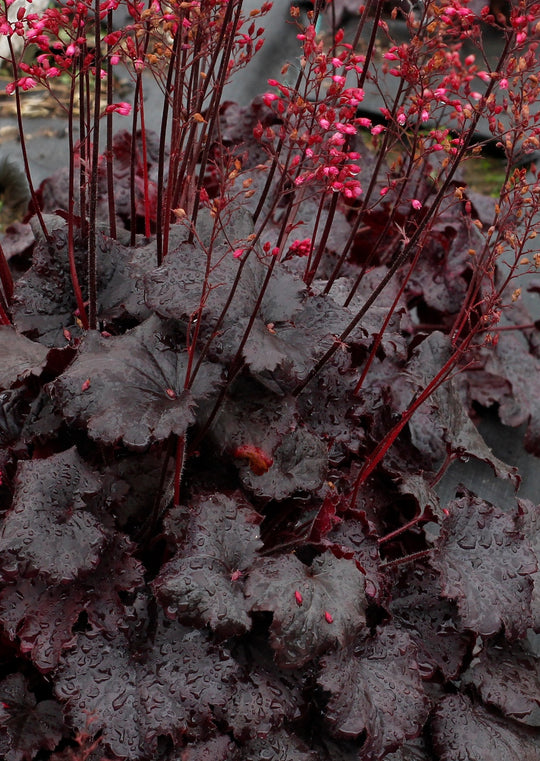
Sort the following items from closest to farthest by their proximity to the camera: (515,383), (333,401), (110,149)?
(110,149) < (333,401) < (515,383)

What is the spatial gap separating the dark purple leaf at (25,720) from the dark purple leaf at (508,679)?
977mm

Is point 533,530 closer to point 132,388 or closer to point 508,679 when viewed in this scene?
point 508,679

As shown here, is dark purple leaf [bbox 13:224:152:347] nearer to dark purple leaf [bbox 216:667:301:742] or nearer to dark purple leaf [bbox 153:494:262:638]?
dark purple leaf [bbox 153:494:262:638]

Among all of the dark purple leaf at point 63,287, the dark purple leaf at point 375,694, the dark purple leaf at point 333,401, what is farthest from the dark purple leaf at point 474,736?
the dark purple leaf at point 63,287

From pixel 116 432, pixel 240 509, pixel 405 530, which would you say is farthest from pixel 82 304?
pixel 405 530

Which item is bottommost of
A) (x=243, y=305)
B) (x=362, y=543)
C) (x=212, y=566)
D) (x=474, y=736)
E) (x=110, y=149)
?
(x=474, y=736)

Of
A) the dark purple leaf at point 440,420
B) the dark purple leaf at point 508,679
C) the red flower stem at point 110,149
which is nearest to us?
the red flower stem at point 110,149

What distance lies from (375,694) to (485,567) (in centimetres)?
40

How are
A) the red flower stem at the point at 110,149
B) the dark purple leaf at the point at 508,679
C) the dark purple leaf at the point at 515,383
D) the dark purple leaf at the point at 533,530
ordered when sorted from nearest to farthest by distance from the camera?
the red flower stem at the point at 110,149 < the dark purple leaf at the point at 508,679 < the dark purple leaf at the point at 533,530 < the dark purple leaf at the point at 515,383

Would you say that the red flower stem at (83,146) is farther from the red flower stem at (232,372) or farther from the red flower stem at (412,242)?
the red flower stem at (412,242)

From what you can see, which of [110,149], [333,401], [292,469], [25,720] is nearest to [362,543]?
[292,469]

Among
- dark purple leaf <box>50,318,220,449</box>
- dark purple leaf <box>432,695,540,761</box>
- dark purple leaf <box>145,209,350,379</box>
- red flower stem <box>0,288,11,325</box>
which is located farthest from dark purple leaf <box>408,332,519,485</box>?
red flower stem <box>0,288,11,325</box>

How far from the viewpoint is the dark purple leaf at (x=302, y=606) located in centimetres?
135

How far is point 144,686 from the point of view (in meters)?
1.43
